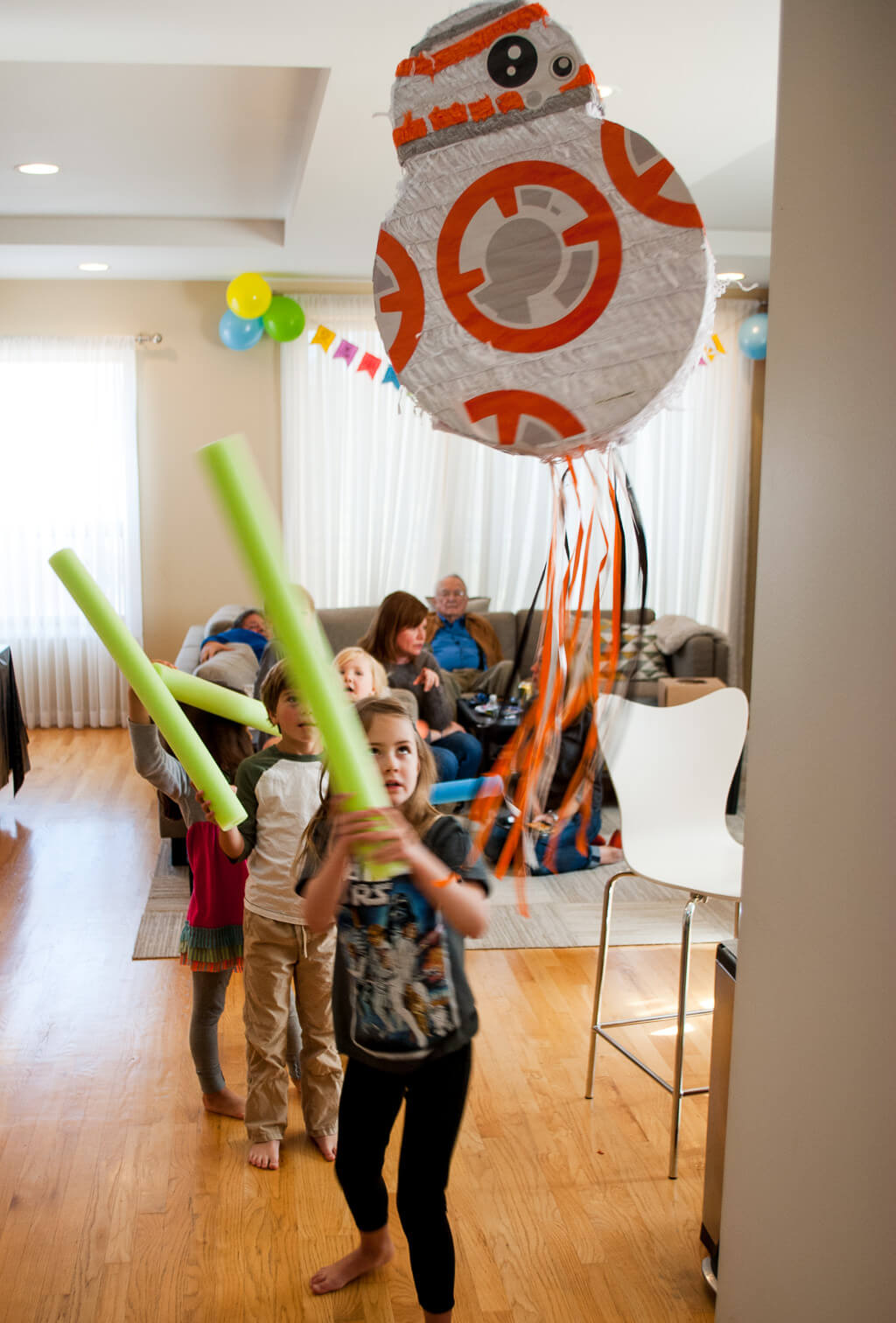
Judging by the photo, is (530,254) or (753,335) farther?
(753,335)

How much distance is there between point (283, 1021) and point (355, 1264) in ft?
1.50

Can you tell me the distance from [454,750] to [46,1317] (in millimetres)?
2628

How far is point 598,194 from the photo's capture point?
0.59m

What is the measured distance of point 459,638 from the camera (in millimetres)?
5426

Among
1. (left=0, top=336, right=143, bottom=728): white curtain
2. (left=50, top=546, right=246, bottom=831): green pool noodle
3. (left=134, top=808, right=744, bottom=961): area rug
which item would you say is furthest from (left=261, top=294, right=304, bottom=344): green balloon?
(left=50, top=546, right=246, bottom=831): green pool noodle

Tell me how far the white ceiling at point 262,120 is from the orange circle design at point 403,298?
73 cm

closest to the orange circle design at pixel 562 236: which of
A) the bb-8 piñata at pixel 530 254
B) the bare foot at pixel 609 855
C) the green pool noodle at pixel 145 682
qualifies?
the bb-8 piñata at pixel 530 254

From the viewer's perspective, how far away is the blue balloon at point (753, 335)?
625cm

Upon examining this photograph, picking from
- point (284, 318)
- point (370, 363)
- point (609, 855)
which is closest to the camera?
point (609, 855)

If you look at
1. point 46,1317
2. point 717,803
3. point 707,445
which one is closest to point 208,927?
point 46,1317

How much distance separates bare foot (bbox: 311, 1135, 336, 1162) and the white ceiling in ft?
6.09

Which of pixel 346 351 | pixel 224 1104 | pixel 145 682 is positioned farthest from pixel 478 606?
pixel 145 682

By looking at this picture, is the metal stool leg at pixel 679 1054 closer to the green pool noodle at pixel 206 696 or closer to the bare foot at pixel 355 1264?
the bare foot at pixel 355 1264

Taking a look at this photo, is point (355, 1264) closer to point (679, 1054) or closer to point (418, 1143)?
point (418, 1143)
